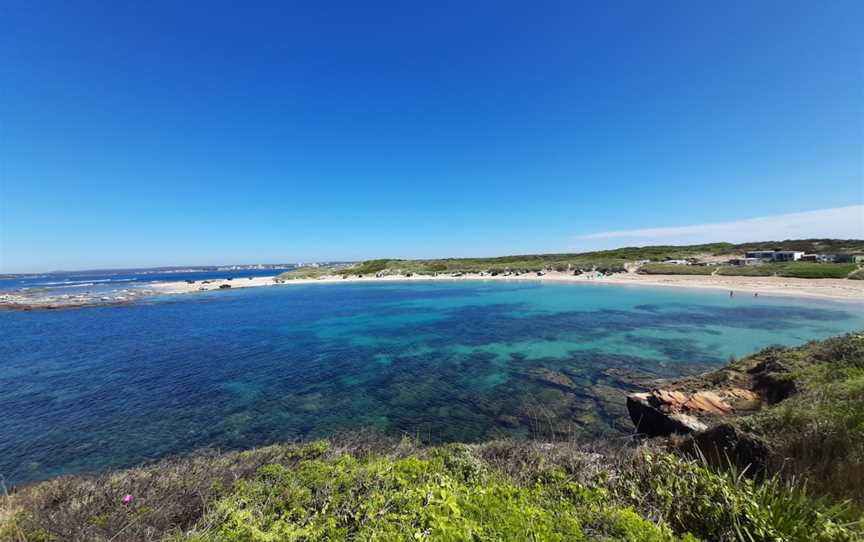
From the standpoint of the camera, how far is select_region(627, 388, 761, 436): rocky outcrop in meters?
8.94

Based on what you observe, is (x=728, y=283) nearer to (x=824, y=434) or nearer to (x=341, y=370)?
(x=824, y=434)

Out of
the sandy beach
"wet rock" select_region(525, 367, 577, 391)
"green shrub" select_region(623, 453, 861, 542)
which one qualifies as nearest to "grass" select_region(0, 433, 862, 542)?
"green shrub" select_region(623, 453, 861, 542)

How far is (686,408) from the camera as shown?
958 cm

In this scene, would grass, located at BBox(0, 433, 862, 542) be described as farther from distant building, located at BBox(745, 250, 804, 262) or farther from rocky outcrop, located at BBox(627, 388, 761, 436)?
distant building, located at BBox(745, 250, 804, 262)

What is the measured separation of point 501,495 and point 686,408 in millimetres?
8470

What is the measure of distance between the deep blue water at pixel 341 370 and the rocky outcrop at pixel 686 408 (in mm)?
1149

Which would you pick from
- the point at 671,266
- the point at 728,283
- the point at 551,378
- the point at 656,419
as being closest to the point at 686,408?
the point at 656,419

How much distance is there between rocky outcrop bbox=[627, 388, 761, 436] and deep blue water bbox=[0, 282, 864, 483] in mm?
1149

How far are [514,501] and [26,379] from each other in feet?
88.1

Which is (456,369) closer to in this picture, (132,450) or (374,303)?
(132,450)

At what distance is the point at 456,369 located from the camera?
17828 mm

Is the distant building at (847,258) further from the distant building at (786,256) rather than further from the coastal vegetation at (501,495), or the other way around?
the coastal vegetation at (501,495)

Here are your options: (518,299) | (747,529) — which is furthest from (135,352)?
(518,299)

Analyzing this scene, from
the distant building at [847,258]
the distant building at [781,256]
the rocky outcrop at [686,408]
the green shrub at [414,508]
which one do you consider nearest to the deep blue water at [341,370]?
the rocky outcrop at [686,408]
